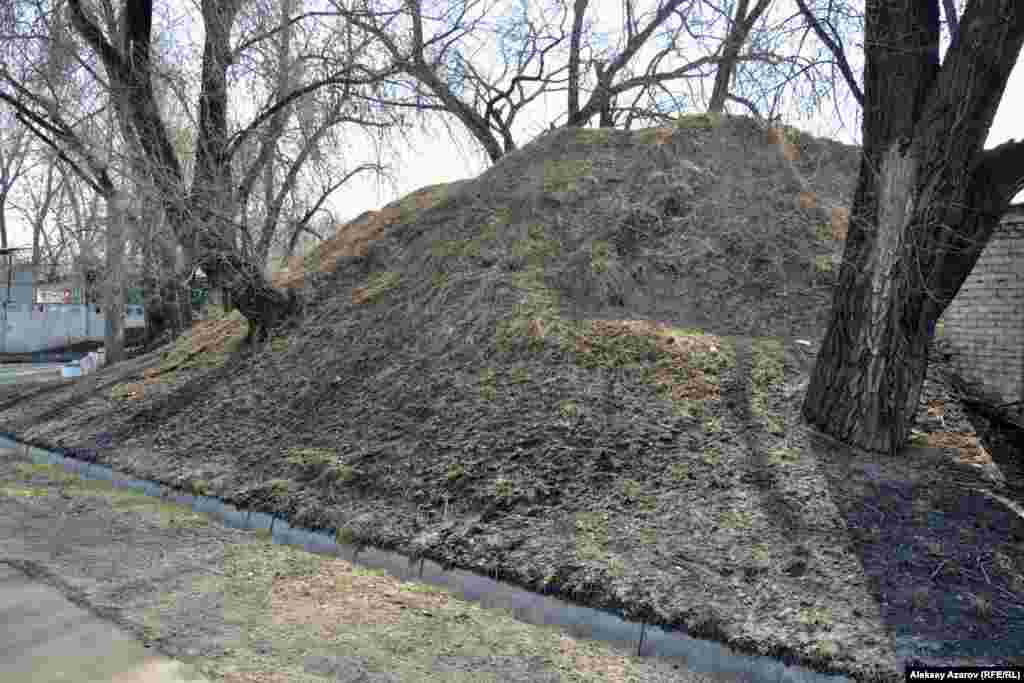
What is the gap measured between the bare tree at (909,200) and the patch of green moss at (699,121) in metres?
6.17

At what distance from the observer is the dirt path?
339 cm

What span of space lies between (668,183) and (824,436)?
17.3ft

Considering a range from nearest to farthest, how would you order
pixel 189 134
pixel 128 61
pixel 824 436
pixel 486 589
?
pixel 486 589 → pixel 824 436 → pixel 128 61 → pixel 189 134

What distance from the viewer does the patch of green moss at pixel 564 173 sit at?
10.1 meters

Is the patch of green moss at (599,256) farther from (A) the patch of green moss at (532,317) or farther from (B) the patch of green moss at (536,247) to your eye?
(A) the patch of green moss at (532,317)

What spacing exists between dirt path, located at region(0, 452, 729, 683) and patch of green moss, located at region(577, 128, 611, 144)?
7.92 meters

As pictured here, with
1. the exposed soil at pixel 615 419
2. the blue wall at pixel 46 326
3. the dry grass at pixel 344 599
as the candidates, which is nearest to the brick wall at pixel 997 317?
the exposed soil at pixel 615 419

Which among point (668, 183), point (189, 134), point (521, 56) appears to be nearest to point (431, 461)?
point (668, 183)

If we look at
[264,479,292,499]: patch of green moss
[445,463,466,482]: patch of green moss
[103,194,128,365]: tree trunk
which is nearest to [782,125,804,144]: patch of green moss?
[445,463,466,482]: patch of green moss

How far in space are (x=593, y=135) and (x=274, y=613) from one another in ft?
30.3

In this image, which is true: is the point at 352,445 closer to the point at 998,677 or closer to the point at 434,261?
the point at 434,261

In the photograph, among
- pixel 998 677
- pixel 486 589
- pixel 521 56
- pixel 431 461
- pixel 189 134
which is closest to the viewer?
pixel 998 677

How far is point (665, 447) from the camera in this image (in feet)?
17.4

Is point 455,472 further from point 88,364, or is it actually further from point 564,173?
point 88,364
